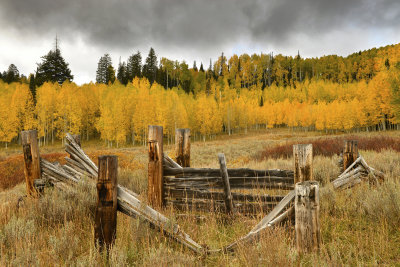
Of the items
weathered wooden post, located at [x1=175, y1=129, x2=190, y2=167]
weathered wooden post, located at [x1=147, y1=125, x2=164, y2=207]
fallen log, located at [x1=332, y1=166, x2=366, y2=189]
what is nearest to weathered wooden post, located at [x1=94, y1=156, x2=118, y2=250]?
weathered wooden post, located at [x1=147, y1=125, x2=164, y2=207]

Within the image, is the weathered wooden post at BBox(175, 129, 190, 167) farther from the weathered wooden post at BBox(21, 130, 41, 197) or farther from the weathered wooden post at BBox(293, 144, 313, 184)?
the weathered wooden post at BBox(21, 130, 41, 197)

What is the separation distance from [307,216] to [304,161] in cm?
112

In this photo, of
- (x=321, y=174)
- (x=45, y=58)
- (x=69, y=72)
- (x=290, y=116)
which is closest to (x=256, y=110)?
(x=290, y=116)

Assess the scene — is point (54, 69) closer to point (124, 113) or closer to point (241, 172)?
point (124, 113)

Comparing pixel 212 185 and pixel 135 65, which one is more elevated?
pixel 135 65

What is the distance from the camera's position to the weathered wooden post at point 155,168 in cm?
481

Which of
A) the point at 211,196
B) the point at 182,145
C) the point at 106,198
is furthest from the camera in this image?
the point at 182,145

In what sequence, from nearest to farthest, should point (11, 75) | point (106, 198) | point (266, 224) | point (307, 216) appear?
point (307, 216) → point (106, 198) → point (266, 224) → point (11, 75)

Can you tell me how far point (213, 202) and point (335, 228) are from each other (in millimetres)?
2157

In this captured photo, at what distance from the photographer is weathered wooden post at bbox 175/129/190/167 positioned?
573cm

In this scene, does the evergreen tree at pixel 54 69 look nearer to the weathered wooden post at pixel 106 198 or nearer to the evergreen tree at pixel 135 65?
the evergreen tree at pixel 135 65

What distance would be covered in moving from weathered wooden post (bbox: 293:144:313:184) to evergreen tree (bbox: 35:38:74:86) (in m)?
62.1

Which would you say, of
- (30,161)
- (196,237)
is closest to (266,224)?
(196,237)

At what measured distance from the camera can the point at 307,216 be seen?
266cm
